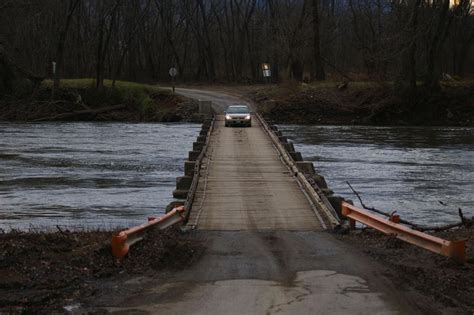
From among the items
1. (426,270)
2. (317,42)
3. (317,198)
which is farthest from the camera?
(317,42)

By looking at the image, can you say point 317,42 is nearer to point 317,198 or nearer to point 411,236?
point 317,198

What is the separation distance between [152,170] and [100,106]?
A: 38.8 meters

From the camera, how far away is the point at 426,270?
951 centimetres

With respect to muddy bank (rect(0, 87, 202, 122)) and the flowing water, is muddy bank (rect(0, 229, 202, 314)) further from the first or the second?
muddy bank (rect(0, 87, 202, 122))

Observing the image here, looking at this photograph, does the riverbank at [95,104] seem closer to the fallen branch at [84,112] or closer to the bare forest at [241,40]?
the fallen branch at [84,112]

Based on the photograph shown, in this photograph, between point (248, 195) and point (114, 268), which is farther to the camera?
point (248, 195)

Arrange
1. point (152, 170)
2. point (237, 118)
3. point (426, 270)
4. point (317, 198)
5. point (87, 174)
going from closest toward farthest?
point (426, 270) → point (317, 198) → point (87, 174) → point (152, 170) → point (237, 118)

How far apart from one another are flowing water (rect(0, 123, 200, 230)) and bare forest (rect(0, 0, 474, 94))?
18.3 metres

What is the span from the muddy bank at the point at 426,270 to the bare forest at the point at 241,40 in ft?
145

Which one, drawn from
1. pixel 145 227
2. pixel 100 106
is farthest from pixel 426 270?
pixel 100 106

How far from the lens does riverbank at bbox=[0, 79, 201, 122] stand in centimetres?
6456

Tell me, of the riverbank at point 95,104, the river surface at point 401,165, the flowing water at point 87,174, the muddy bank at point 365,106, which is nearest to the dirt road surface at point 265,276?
the flowing water at point 87,174

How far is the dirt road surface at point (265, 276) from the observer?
25.4 feet

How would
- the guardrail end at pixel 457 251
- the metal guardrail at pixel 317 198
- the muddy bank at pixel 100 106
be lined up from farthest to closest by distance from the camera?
1. the muddy bank at pixel 100 106
2. the metal guardrail at pixel 317 198
3. the guardrail end at pixel 457 251
